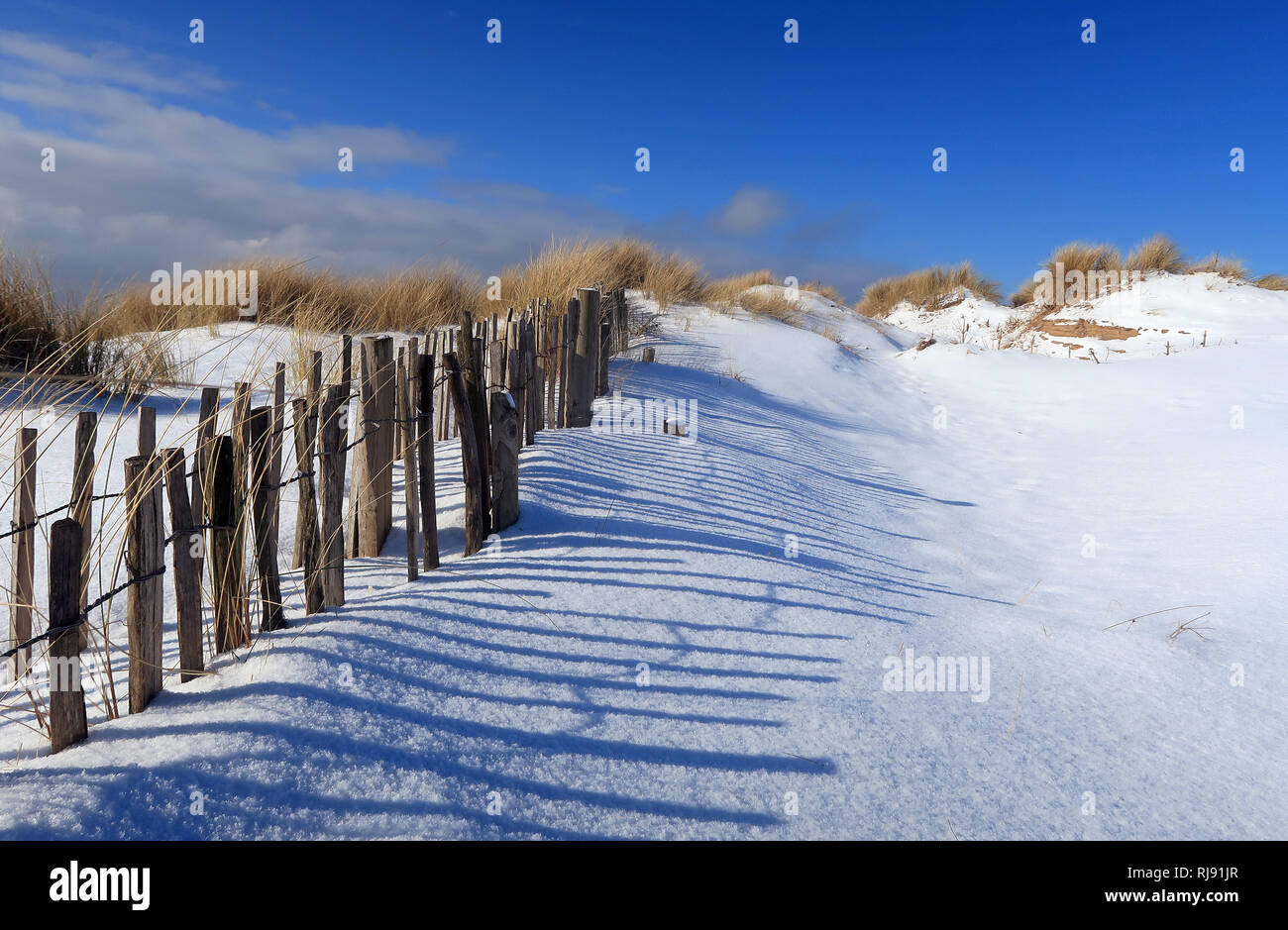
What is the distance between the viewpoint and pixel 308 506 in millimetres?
2215

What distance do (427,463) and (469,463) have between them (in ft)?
0.80

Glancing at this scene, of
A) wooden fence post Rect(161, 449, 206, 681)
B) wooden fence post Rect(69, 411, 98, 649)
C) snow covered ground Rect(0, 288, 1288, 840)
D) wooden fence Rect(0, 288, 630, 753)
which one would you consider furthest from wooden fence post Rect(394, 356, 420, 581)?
wooden fence post Rect(69, 411, 98, 649)

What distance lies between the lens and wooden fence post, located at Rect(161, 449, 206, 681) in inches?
67.4

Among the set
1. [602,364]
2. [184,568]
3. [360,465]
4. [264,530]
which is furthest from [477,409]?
[602,364]

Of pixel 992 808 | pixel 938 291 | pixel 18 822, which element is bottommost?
pixel 992 808

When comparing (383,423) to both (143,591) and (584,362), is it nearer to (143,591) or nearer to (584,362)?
(143,591)

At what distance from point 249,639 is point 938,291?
62.1ft

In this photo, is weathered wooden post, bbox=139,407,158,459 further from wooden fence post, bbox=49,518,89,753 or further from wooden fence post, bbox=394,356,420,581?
wooden fence post, bbox=394,356,420,581

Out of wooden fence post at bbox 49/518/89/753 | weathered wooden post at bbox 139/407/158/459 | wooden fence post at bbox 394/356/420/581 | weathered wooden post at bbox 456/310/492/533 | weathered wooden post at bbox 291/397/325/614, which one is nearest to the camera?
wooden fence post at bbox 49/518/89/753

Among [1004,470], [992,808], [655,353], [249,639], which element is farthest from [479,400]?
[655,353]

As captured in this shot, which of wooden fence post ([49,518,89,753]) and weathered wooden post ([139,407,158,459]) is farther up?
weathered wooden post ([139,407,158,459])

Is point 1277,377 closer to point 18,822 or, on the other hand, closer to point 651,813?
point 651,813

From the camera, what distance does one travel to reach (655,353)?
812 cm

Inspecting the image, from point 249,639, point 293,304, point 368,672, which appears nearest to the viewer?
point 368,672
